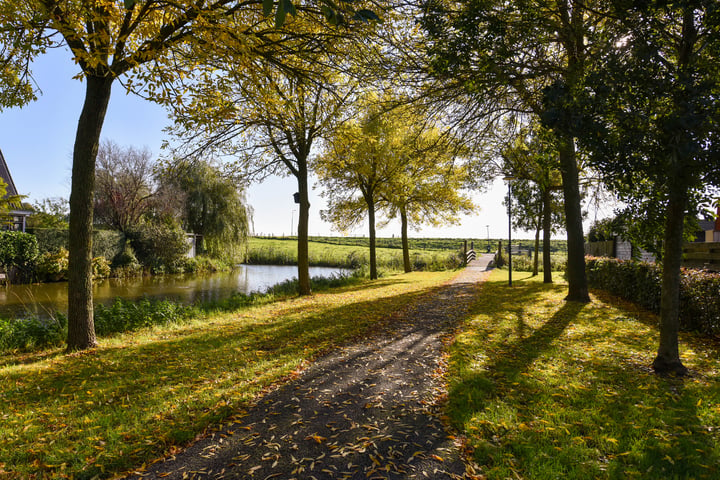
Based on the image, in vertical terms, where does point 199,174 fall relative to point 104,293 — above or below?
above

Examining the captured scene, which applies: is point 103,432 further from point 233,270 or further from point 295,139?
point 233,270

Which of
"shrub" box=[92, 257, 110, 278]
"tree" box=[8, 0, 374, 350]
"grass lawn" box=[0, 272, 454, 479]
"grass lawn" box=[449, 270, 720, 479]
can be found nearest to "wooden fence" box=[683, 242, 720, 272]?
"grass lawn" box=[449, 270, 720, 479]

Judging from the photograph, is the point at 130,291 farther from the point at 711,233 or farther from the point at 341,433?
the point at 711,233

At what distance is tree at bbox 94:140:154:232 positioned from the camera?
2278 centimetres

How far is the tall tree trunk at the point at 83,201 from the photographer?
571 cm

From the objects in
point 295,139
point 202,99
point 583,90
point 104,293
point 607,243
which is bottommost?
point 104,293

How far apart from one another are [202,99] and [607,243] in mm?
16824

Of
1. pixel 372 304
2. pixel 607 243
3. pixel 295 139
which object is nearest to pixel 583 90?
pixel 372 304

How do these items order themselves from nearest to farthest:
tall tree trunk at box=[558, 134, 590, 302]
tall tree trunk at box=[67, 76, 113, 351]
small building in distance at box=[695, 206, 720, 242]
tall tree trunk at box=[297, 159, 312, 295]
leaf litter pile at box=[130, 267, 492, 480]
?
1. leaf litter pile at box=[130, 267, 492, 480]
2. tall tree trunk at box=[67, 76, 113, 351]
3. tall tree trunk at box=[558, 134, 590, 302]
4. small building in distance at box=[695, 206, 720, 242]
5. tall tree trunk at box=[297, 159, 312, 295]

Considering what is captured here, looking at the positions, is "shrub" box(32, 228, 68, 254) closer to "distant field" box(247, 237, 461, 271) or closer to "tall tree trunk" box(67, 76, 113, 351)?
"distant field" box(247, 237, 461, 271)

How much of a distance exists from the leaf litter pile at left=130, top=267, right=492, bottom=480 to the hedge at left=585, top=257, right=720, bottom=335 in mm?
5326

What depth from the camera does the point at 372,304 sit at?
10195 mm

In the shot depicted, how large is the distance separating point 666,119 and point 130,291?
1891 centimetres

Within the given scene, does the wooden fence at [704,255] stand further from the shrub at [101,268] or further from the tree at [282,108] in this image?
the shrub at [101,268]
